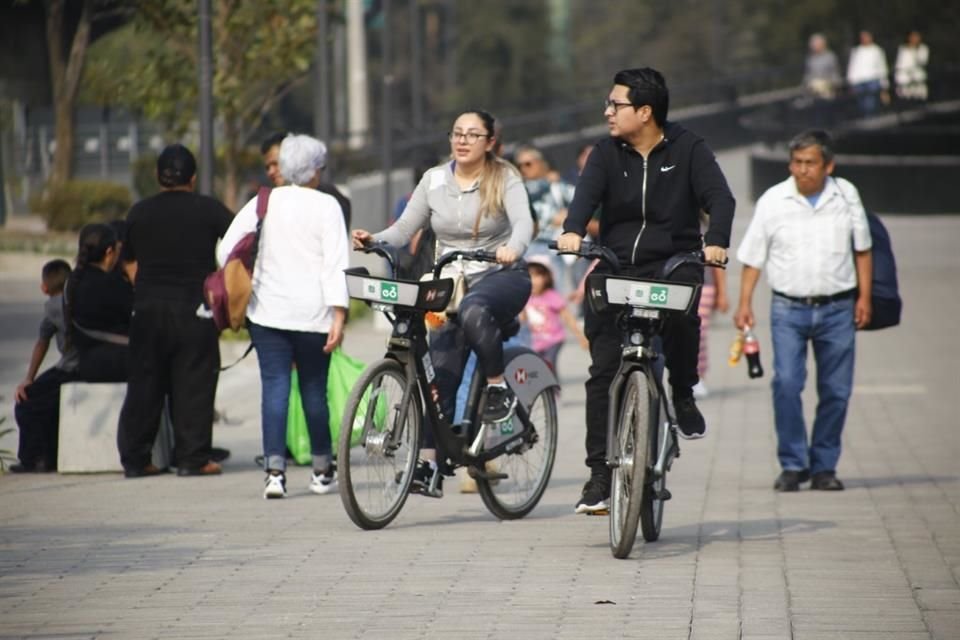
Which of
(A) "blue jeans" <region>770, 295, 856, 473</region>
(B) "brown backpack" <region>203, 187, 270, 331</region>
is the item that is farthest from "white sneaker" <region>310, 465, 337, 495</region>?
(A) "blue jeans" <region>770, 295, 856, 473</region>

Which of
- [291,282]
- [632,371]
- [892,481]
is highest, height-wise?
[291,282]

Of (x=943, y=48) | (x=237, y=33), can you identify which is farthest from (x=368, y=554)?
(x=943, y=48)

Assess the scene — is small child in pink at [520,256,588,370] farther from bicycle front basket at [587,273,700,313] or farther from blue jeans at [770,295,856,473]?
bicycle front basket at [587,273,700,313]

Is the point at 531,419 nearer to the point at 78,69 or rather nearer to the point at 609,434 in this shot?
the point at 609,434

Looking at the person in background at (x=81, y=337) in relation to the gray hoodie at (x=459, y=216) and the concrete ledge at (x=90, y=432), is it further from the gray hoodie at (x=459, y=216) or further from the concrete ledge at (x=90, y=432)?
the gray hoodie at (x=459, y=216)

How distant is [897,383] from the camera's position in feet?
53.6

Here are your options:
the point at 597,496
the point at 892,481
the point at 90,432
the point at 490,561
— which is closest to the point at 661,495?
the point at 597,496

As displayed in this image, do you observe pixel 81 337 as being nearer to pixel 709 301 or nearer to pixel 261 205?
pixel 261 205

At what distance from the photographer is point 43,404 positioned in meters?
11.0

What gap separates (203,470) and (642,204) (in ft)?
11.7

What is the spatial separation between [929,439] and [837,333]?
2.90m

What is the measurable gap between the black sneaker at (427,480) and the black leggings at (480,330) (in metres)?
0.26

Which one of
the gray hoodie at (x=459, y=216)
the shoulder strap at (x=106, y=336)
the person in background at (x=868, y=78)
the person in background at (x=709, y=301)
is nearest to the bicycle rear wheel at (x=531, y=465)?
the gray hoodie at (x=459, y=216)

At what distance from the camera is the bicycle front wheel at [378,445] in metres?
8.27
